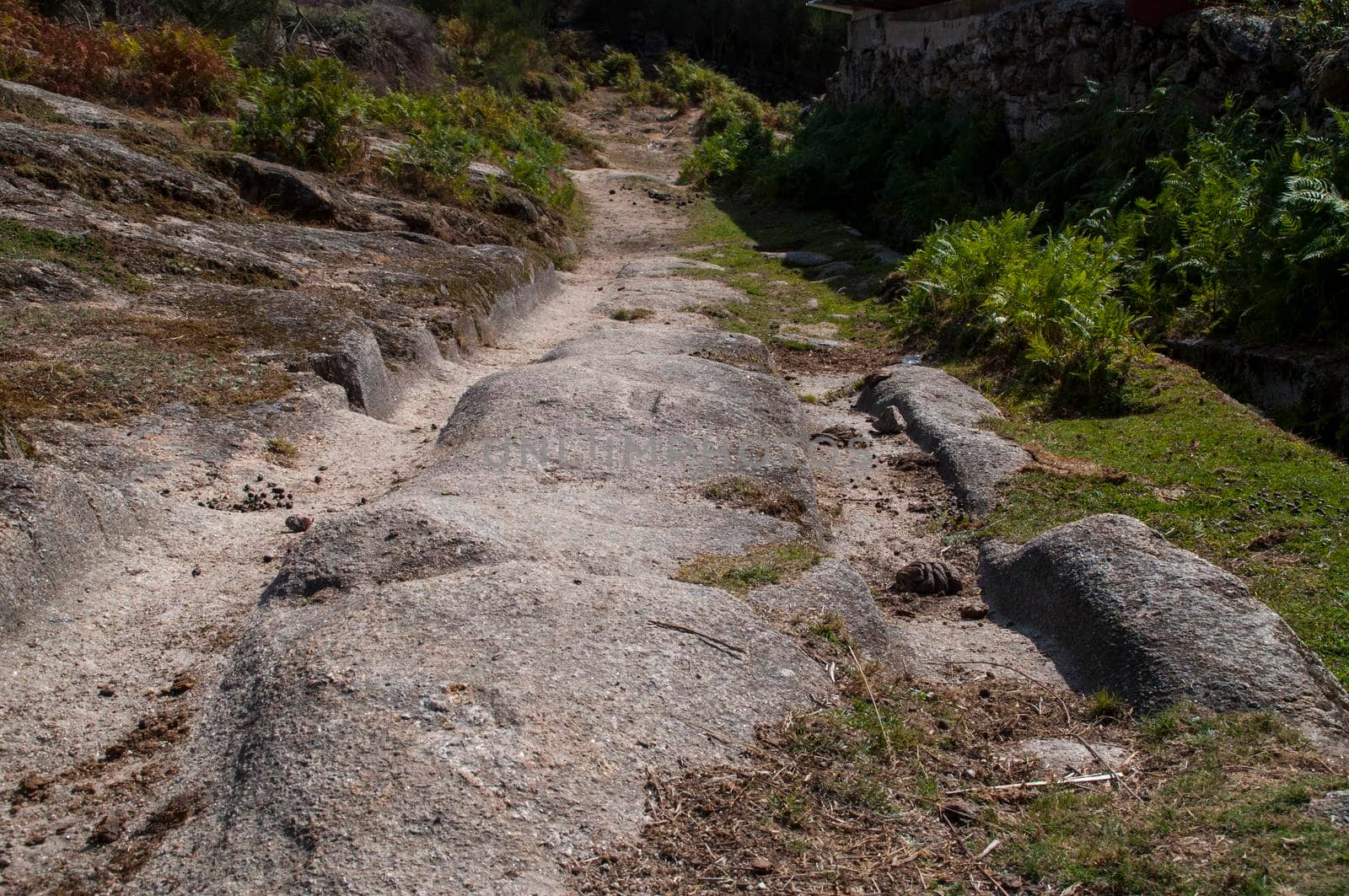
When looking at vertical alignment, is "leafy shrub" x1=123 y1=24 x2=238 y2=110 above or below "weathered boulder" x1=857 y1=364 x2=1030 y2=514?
above

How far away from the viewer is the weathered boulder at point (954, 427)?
5.64 metres

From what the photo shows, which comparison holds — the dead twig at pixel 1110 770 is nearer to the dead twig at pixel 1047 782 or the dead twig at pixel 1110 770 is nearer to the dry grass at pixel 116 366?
the dead twig at pixel 1047 782

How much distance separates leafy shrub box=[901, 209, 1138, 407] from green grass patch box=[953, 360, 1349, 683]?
1.67ft

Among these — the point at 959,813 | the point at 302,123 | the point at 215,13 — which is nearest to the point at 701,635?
the point at 959,813

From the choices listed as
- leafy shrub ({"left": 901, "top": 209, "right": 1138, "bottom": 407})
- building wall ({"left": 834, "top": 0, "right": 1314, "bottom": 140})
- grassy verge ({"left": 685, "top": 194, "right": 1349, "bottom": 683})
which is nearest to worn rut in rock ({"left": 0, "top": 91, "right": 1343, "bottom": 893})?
grassy verge ({"left": 685, "top": 194, "right": 1349, "bottom": 683})

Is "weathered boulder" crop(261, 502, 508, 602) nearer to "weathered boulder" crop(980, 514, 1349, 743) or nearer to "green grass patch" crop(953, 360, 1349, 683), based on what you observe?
"weathered boulder" crop(980, 514, 1349, 743)

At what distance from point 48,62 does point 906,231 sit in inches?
398

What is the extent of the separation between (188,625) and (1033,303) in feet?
21.4

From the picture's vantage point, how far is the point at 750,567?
3.94 meters

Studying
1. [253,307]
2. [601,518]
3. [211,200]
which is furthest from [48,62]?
[601,518]

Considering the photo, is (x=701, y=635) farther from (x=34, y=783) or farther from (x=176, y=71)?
(x=176, y=71)

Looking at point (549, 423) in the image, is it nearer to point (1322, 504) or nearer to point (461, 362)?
point (461, 362)

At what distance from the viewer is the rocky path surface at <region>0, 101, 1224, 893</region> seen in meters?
2.50

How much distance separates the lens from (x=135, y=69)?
11.0 m
